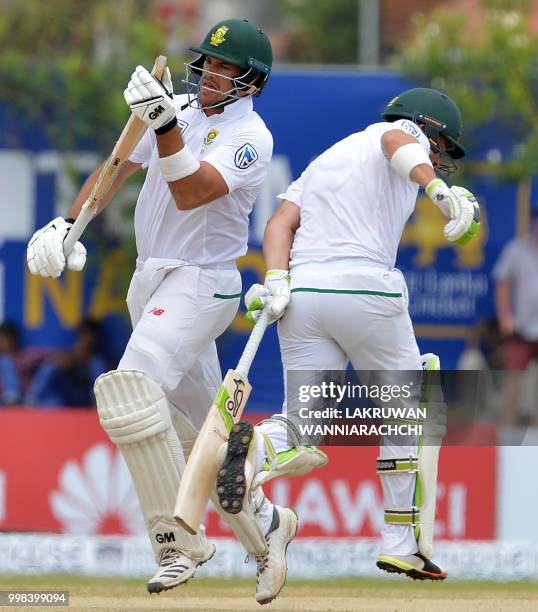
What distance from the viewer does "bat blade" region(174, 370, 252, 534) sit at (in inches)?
233

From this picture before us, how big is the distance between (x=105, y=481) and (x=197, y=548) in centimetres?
259

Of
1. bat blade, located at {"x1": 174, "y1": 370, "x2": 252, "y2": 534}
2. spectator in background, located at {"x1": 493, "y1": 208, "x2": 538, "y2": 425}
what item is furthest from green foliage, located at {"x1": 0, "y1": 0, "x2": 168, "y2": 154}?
bat blade, located at {"x1": 174, "y1": 370, "x2": 252, "y2": 534}

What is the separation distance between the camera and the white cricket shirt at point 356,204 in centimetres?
636

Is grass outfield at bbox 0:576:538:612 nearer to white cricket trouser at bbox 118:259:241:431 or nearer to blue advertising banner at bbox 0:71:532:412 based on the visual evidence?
white cricket trouser at bbox 118:259:241:431

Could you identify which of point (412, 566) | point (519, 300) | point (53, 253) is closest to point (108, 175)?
point (53, 253)

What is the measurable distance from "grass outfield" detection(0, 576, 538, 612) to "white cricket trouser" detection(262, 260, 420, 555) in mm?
365

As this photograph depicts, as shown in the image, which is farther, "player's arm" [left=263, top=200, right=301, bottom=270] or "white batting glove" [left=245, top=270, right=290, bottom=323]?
"player's arm" [left=263, top=200, right=301, bottom=270]

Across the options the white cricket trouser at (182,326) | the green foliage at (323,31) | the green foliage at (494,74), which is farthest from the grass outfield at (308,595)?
the green foliage at (323,31)

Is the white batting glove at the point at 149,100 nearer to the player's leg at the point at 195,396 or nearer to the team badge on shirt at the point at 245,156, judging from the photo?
the team badge on shirt at the point at 245,156

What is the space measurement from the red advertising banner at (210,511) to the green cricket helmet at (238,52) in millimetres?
2560

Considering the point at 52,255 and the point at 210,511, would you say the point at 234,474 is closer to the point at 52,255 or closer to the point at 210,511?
the point at 52,255

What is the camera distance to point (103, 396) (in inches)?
243

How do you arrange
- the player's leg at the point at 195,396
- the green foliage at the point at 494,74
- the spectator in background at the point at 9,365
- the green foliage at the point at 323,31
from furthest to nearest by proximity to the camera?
the green foliage at the point at 323,31 → the green foliage at the point at 494,74 → the spectator in background at the point at 9,365 → the player's leg at the point at 195,396

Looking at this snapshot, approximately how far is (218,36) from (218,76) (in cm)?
16
